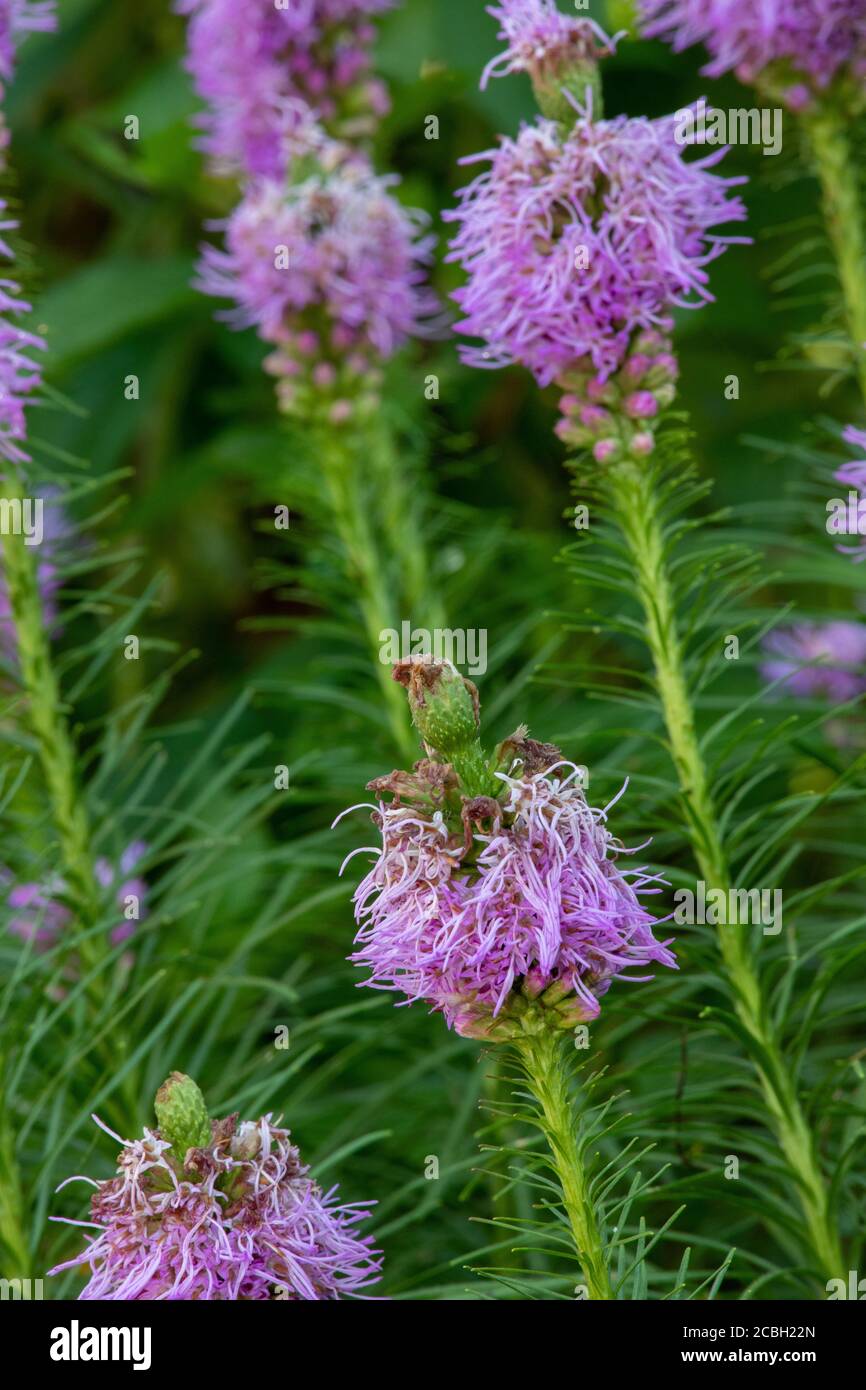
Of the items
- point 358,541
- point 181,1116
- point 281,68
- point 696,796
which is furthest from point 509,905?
point 281,68

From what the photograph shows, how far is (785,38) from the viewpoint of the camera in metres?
1.40

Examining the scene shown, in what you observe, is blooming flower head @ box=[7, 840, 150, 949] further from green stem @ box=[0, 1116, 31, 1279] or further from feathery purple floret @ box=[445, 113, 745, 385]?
feathery purple floret @ box=[445, 113, 745, 385]

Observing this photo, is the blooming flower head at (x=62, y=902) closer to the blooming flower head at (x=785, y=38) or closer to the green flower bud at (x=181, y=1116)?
Answer: the green flower bud at (x=181, y=1116)

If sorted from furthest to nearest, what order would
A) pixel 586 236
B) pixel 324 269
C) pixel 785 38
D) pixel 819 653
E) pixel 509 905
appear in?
pixel 819 653, pixel 324 269, pixel 785 38, pixel 586 236, pixel 509 905

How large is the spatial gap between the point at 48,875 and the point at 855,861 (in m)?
0.99

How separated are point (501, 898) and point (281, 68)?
1.18m

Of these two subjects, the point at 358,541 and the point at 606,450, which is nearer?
the point at 606,450

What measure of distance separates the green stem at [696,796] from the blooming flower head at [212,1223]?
37 cm

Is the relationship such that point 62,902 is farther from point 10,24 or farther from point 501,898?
point 10,24

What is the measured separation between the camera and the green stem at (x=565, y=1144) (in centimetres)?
85

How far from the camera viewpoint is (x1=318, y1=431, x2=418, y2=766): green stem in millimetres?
1571

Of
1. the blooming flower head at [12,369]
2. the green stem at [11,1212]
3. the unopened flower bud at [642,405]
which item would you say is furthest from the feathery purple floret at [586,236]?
the green stem at [11,1212]

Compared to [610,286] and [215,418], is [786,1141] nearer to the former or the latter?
[610,286]

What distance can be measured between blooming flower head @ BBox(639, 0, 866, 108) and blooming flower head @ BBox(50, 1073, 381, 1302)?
1.04 meters
